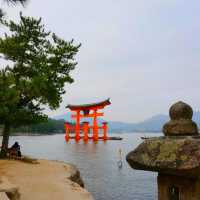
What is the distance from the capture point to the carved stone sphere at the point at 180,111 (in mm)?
4357

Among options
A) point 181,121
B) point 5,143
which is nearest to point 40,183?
point 181,121

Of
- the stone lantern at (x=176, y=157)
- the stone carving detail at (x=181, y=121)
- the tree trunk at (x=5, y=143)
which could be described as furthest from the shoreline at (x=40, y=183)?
the stone carving detail at (x=181, y=121)

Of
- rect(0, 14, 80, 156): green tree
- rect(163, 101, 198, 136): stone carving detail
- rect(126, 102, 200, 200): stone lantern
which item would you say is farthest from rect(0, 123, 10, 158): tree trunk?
rect(163, 101, 198, 136): stone carving detail

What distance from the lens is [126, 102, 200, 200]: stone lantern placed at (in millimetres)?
4055

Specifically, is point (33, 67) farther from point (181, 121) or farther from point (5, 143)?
point (181, 121)

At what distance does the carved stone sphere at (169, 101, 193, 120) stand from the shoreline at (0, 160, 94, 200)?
663cm

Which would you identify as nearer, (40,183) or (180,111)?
(180,111)

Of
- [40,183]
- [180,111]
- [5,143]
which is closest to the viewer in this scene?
[180,111]

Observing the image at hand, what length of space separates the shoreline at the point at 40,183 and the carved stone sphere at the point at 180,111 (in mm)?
6627

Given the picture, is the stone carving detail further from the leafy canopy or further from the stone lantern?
the leafy canopy

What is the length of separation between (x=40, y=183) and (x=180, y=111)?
1071 cm

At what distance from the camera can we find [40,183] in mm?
13953

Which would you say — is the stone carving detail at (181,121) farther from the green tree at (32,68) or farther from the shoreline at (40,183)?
the green tree at (32,68)

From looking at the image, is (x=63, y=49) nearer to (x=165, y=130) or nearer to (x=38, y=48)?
(x=38, y=48)
